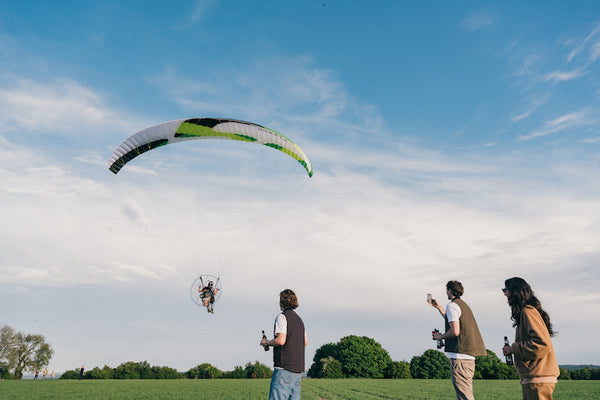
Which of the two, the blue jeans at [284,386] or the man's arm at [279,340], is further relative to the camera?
the man's arm at [279,340]

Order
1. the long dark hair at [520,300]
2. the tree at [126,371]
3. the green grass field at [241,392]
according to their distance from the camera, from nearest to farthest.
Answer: the long dark hair at [520,300], the green grass field at [241,392], the tree at [126,371]

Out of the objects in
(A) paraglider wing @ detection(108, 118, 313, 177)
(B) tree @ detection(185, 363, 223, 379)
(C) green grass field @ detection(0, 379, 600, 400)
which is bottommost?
(C) green grass field @ detection(0, 379, 600, 400)

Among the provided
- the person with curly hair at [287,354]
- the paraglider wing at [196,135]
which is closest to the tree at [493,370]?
the paraglider wing at [196,135]

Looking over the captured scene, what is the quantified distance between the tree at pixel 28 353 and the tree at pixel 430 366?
63513 mm

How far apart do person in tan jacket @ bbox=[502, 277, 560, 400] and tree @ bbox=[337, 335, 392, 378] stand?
67.1 metres

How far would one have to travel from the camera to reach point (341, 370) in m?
66.9

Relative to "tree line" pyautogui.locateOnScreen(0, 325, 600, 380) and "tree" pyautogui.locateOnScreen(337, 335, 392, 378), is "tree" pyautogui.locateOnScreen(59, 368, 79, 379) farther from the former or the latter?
"tree" pyautogui.locateOnScreen(337, 335, 392, 378)

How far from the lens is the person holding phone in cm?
682

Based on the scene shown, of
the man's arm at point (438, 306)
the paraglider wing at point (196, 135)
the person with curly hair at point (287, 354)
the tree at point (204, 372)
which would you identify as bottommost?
the tree at point (204, 372)

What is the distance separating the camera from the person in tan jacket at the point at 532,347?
4914 mm

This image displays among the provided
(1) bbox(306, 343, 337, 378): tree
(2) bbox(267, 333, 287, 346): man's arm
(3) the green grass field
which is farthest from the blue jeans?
(1) bbox(306, 343, 337, 378): tree

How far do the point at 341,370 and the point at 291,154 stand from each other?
2334 inches

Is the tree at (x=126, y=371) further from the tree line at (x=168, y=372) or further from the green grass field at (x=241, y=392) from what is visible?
the green grass field at (x=241, y=392)

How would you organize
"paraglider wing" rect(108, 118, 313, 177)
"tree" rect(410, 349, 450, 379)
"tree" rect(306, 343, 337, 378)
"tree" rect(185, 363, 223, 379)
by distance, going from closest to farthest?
"paraglider wing" rect(108, 118, 313, 177)
"tree" rect(185, 363, 223, 379)
"tree" rect(410, 349, 450, 379)
"tree" rect(306, 343, 337, 378)
